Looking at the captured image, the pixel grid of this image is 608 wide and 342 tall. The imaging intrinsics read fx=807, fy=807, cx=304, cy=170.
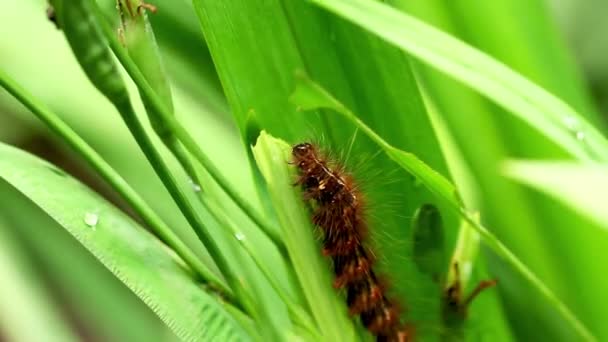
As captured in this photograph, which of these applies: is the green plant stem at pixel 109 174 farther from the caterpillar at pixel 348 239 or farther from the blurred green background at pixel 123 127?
Answer: the blurred green background at pixel 123 127

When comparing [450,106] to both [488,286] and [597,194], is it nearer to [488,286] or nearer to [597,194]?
[488,286]

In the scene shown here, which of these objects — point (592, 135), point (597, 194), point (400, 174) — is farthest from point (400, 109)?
point (597, 194)

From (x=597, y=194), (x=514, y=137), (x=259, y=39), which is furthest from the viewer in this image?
(x=514, y=137)

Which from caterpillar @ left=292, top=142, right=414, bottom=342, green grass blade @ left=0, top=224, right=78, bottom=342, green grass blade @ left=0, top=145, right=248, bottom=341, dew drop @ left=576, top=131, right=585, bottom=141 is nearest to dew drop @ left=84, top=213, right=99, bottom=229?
green grass blade @ left=0, top=145, right=248, bottom=341

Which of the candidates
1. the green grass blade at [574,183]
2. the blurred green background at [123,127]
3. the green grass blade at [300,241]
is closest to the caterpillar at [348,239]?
the green grass blade at [300,241]

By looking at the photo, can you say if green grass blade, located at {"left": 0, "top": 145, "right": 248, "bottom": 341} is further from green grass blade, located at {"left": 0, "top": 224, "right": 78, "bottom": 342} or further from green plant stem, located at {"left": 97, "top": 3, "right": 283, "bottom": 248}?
A: green grass blade, located at {"left": 0, "top": 224, "right": 78, "bottom": 342}

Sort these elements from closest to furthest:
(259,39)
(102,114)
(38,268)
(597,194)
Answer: (597,194) → (259,39) → (102,114) → (38,268)
